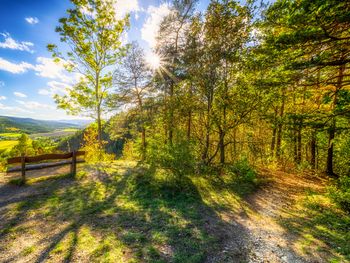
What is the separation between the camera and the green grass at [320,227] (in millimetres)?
4469

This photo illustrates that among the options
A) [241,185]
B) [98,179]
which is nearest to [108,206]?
[98,179]

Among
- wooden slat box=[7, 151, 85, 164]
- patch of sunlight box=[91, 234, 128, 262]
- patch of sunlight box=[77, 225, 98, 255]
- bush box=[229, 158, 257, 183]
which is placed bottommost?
patch of sunlight box=[77, 225, 98, 255]

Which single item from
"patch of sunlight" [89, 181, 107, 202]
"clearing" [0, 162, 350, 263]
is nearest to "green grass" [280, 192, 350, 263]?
"clearing" [0, 162, 350, 263]

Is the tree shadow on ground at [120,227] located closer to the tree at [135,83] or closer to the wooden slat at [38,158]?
the wooden slat at [38,158]

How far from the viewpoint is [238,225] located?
222 inches

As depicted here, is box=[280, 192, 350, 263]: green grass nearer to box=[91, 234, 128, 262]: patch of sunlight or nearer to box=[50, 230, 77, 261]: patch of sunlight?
box=[91, 234, 128, 262]: patch of sunlight

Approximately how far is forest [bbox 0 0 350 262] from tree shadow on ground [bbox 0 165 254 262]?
4 centimetres

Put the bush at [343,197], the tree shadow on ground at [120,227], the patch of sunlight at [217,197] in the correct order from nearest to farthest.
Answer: the tree shadow on ground at [120,227], the bush at [343,197], the patch of sunlight at [217,197]

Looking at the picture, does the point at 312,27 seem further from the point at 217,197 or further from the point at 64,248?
the point at 64,248

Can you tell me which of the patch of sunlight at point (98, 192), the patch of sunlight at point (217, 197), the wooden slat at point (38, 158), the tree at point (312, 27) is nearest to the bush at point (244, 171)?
the patch of sunlight at point (217, 197)

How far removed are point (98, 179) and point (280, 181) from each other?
1012cm

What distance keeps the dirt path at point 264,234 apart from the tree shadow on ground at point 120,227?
0.16ft

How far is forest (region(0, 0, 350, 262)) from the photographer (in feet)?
15.6

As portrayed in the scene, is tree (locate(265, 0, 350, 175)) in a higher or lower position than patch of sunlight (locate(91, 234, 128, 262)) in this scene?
higher
